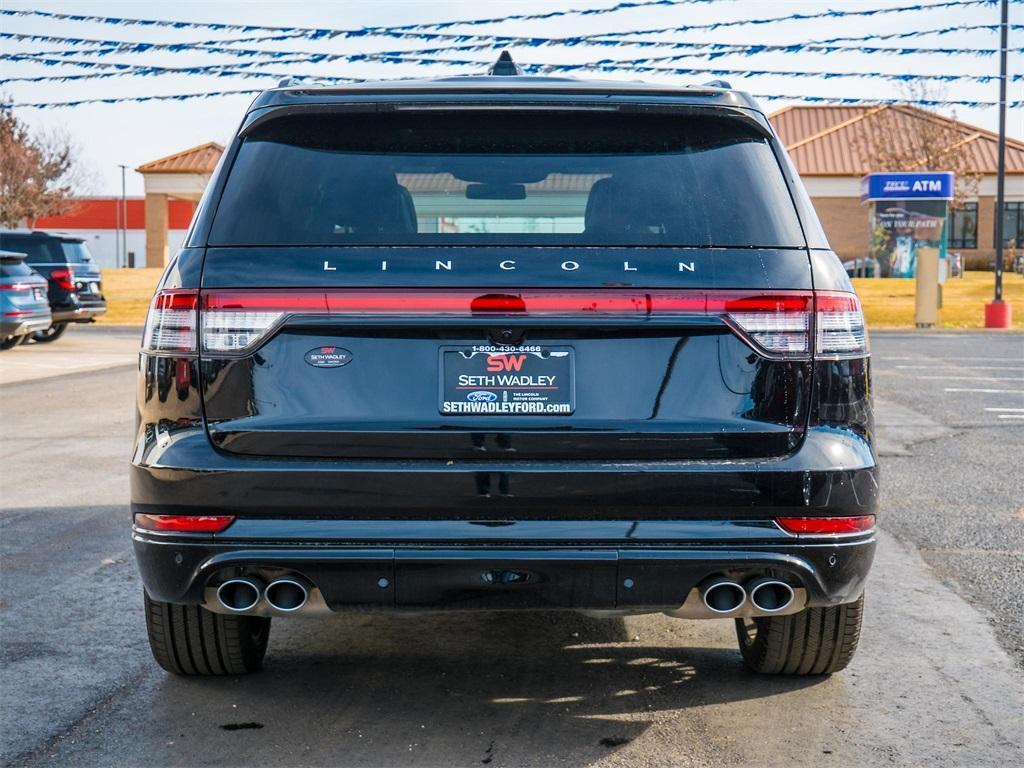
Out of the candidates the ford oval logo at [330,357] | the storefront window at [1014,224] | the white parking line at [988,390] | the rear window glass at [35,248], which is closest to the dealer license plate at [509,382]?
the ford oval logo at [330,357]

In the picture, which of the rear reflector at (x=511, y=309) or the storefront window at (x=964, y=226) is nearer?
the rear reflector at (x=511, y=309)

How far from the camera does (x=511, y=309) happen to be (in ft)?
11.4

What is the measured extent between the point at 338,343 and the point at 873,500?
5.09ft

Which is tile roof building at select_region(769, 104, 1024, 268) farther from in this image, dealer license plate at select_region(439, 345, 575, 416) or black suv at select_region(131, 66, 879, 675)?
dealer license plate at select_region(439, 345, 575, 416)

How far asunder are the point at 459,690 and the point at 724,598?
1085 mm

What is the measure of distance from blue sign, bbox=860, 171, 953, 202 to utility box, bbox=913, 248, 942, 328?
43.5ft

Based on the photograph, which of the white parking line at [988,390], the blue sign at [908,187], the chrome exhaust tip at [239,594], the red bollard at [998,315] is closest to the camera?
the chrome exhaust tip at [239,594]

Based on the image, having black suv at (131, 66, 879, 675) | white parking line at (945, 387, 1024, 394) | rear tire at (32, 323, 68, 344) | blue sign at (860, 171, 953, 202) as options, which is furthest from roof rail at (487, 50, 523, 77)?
blue sign at (860, 171, 953, 202)

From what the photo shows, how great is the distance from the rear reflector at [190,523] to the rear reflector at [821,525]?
4.91 feet

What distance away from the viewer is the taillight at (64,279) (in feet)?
76.0

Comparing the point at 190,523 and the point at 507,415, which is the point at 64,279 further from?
the point at 507,415

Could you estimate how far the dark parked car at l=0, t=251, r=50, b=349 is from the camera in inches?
766

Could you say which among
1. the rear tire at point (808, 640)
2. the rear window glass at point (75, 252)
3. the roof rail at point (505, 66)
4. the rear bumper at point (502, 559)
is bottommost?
the rear tire at point (808, 640)

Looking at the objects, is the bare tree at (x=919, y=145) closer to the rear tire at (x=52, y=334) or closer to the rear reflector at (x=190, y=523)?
the rear tire at (x=52, y=334)
